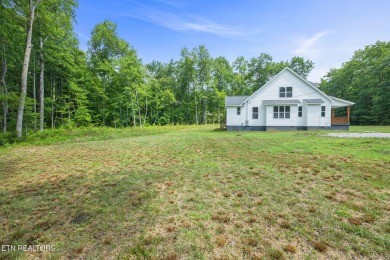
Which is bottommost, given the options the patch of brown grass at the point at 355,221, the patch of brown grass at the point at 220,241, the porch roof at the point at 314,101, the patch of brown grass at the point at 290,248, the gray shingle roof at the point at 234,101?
the patch of brown grass at the point at 220,241

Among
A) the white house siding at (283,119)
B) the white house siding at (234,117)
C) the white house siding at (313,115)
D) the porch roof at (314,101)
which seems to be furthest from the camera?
the white house siding at (234,117)

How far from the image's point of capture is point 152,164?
5777 mm

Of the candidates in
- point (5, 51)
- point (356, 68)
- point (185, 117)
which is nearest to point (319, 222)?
point (5, 51)

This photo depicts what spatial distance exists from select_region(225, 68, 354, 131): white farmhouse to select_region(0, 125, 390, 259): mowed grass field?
14.6 metres

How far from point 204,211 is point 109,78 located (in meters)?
30.3

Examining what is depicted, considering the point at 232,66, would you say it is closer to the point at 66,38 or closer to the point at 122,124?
the point at 122,124

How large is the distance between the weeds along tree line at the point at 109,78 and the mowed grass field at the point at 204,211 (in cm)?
1005

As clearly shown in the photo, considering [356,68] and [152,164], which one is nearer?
[152,164]

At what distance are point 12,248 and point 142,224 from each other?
60.5 inches

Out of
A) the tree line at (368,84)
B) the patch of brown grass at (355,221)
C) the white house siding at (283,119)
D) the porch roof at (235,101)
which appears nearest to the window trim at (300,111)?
the white house siding at (283,119)

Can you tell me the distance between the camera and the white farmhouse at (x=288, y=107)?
18.5 meters

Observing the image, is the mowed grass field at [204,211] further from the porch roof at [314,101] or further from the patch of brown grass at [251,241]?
the porch roof at [314,101]

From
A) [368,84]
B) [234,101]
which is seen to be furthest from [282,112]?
[368,84]

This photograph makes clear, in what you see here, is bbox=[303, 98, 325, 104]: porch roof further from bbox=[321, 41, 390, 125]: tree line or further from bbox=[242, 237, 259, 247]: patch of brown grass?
bbox=[242, 237, 259, 247]: patch of brown grass
